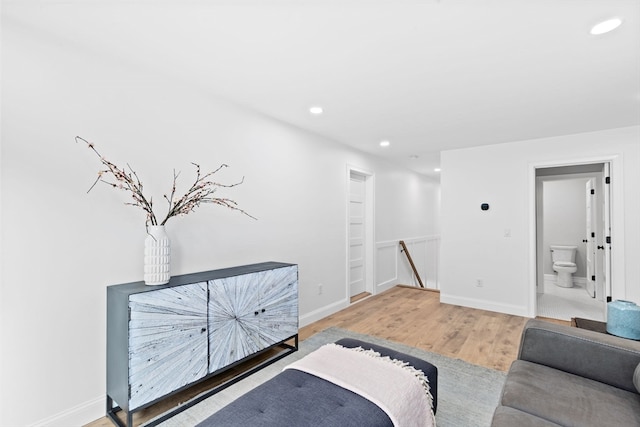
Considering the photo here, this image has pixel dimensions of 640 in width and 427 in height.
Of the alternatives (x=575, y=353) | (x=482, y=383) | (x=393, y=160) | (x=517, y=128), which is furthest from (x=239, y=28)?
(x=393, y=160)

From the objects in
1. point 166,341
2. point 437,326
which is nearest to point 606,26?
point 437,326

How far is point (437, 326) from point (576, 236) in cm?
472

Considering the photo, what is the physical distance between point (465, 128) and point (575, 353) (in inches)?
104

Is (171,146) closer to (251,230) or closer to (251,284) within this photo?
(251,230)

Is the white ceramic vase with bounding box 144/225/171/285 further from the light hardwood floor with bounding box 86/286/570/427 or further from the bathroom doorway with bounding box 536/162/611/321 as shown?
the bathroom doorway with bounding box 536/162/611/321

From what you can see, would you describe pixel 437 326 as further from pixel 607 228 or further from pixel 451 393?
pixel 607 228

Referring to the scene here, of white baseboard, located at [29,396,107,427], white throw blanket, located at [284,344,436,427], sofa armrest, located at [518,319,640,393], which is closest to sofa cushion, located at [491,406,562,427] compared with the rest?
white throw blanket, located at [284,344,436,427]

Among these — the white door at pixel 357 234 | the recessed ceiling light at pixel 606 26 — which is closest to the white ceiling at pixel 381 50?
the recessed ceiling light at pixel 606 26

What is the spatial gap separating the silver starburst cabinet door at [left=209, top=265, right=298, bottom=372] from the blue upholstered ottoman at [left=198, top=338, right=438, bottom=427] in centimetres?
83

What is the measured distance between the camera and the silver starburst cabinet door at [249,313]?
2309mm

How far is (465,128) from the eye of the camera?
11.9 ft

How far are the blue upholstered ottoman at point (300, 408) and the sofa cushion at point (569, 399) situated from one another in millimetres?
657

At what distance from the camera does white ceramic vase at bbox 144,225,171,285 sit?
208 cm

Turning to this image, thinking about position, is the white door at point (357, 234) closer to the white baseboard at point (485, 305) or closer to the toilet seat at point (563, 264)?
the white baseboard at point (485, 305)
